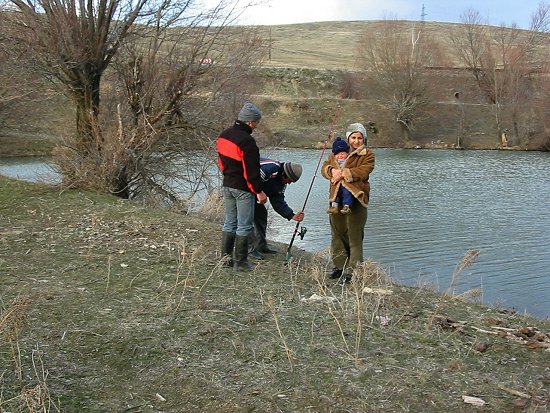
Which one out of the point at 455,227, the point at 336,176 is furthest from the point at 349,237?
the point at 455,227

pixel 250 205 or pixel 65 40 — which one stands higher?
pixel 65 40

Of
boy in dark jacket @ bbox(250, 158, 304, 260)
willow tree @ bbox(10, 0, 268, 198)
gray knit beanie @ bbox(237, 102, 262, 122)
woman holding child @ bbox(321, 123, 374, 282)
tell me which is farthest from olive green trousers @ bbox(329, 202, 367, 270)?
willow tree @ bbox(10, 0, 268, 198)

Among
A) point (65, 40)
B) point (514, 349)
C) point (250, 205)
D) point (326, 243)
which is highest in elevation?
Result: point (65, 40)

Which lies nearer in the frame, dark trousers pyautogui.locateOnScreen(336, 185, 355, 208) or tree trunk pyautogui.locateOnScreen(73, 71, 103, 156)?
dark trousers pyautogui.locateOnScreen(336, 185, 355, 208)

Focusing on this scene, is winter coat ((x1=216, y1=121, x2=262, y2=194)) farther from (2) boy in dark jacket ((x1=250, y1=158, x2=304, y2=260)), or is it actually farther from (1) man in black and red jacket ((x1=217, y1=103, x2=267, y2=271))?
(2) boy in dark jacket ((x1=250, y1=158, x2=304, y2=260))

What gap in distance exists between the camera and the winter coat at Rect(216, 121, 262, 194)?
6.75 metres

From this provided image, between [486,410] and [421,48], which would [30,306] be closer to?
[486,410]

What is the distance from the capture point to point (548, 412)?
152 inches

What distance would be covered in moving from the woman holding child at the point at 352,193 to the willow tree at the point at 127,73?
19.1 feet

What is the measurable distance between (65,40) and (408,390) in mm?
9564

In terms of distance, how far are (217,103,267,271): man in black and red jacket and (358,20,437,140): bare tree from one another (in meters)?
40.6

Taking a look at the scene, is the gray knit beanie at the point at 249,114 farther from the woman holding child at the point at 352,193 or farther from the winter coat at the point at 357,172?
the winter coat at the point at 357,172

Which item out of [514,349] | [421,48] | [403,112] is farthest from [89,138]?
[421,48]

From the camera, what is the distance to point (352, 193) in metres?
6.80
